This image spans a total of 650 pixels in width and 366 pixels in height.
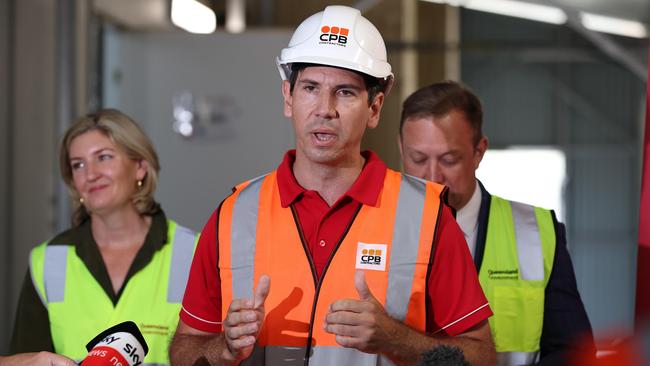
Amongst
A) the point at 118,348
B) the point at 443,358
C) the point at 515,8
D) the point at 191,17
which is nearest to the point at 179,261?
the point at 118,348

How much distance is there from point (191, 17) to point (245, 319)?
17.7 ft

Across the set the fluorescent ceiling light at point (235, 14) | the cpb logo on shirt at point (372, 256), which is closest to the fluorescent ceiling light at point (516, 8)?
the fluorescent ceiling light at point (235, 14)

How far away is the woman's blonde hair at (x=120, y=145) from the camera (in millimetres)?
3705

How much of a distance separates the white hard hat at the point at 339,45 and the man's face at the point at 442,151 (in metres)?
0.53

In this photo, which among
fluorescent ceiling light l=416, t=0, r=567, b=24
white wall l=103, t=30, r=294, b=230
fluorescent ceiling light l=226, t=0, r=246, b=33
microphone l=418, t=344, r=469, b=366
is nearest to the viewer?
microphone l=418, t=344, r=469, b=366

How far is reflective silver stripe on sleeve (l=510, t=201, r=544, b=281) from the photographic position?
318 centimetres

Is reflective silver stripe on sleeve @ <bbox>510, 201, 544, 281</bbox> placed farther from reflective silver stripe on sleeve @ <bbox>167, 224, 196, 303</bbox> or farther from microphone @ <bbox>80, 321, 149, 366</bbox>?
microphone @ <bbox>80, 321, 149, 366</bbox>

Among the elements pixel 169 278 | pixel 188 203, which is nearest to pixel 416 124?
pixel 169 278

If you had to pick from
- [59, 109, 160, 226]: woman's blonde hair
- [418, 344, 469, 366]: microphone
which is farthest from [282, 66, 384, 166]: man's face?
[59, 109, 160, 226]: woman's blonde hair

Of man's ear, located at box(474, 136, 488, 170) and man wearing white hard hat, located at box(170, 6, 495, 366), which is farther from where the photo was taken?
man's ear, located at box(474, 136, 488, 170)

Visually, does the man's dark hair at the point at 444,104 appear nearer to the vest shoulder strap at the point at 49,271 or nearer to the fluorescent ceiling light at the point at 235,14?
the vest shoulder strap at the point at 49,271

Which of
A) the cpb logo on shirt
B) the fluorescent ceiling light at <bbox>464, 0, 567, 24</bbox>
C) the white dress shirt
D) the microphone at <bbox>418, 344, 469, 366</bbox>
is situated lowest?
the microphone at <bbox>418, 344, 469, 366</bbox>

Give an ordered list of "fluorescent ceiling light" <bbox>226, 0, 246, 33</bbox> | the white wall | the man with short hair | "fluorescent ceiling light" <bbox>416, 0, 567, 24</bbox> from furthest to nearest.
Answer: "fluorescent ceiling light" <bbox>416, 0, 567, 24</bbox>, "fluorescent ceiling light" <bbox>226, 0, 246, 33</bbox>, the white wall, the man with short hair

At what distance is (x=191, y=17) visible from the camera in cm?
729
